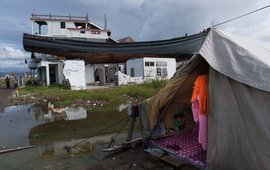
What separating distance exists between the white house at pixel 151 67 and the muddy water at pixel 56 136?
1297 cm

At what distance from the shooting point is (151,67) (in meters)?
28.6

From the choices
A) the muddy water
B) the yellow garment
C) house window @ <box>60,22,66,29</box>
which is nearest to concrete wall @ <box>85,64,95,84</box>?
house window @ <box>60,22,66,29</box>

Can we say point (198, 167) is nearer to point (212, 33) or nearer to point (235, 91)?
point (235, 91)

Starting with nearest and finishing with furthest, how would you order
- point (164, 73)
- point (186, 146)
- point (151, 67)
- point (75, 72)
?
point (186, 146)
point (75, 72)
point (151, 67)
point (164, 73)

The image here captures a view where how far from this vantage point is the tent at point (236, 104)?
175 inches

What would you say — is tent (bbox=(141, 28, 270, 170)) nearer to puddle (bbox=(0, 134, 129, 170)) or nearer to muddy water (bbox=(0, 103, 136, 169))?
puddle (bbox=(0, 134, 129, 170))

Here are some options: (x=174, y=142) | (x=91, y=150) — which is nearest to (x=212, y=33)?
(x=174, y=142)

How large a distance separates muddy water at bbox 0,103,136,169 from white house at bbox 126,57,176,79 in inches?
511

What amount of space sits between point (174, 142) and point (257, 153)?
3.14 meters

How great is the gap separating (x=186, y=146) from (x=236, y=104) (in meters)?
2.59

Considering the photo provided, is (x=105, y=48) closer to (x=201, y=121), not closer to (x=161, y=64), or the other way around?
(x=161, y=64)

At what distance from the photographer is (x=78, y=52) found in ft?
87.7

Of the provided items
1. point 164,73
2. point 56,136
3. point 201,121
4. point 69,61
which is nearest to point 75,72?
point 69,61

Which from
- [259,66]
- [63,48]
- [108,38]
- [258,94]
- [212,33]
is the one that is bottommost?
[258,94]
